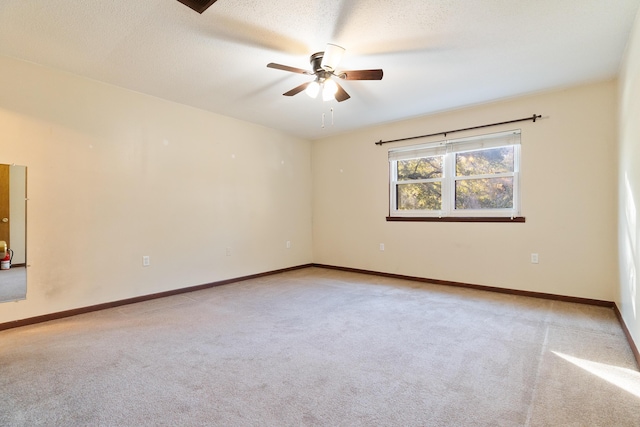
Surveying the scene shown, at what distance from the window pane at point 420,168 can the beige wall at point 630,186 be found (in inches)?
77.6

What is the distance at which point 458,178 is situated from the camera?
14.4 ft

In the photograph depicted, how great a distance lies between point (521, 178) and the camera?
3.86 m

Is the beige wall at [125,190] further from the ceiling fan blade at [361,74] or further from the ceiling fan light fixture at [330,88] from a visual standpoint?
the ceiling fan blade at [361,74]

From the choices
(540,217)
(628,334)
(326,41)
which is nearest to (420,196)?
(540,217)

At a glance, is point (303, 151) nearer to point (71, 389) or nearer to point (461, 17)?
point (461, 17)

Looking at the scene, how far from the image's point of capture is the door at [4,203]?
2.83 metres

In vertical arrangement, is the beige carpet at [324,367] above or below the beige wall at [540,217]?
below

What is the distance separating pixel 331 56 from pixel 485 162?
272 centimetres

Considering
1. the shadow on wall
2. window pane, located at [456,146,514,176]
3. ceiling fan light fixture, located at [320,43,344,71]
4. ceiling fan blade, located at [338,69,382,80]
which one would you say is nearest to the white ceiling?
ceiling fan light fixture, located at [320,43,344,71]

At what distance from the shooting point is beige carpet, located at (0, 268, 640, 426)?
1610 millimetres

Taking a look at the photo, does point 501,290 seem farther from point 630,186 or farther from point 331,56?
point 331,56

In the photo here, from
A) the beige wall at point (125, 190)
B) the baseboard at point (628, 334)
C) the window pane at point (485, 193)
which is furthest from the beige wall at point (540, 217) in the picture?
the beige wall at point (125, 190)

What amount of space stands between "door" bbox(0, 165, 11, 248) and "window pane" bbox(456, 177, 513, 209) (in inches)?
197

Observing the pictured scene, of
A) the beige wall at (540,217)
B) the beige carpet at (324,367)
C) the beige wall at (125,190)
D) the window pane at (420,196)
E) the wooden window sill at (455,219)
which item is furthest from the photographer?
the window pane at (420,196)
